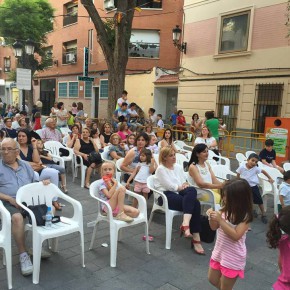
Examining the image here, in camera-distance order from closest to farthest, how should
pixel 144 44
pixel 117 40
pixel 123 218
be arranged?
pixel 123 218, pixel 117 40, pixel 144 44

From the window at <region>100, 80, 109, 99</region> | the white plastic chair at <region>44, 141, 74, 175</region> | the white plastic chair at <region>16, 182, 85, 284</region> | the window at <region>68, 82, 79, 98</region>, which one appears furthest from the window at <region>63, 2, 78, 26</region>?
the white plastic chair at <region>16, 182, 85, 284</region>

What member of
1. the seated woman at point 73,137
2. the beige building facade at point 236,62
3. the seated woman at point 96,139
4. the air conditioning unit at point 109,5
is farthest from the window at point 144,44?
the seated woman at point 73,137

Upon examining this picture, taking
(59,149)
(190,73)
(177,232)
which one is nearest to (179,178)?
(177,232)

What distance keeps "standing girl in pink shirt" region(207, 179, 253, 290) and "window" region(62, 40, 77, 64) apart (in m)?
22.9

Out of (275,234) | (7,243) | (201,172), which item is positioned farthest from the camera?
(201,172)

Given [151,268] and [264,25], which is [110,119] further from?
[151,268]

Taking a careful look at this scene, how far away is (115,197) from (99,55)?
62.5ft

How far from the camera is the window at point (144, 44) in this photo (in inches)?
755

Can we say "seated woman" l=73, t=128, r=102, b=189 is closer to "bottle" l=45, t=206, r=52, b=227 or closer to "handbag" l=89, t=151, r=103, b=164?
"handbag" l=89, t=151, r=103, b=164

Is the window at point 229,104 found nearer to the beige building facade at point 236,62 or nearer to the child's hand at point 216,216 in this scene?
the beige building facade at point 236,62

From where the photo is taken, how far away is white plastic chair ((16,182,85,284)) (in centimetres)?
306

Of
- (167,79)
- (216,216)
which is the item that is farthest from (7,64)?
(216,216)

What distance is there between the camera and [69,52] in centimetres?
2456

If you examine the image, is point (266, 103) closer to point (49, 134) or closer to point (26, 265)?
point (49, 134)
